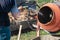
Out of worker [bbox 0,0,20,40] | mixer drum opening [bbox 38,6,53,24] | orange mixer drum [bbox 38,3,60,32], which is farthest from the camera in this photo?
mixer drum opening [bbox 38,6,53,24]

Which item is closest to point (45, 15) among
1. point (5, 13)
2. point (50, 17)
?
point (50, 17)

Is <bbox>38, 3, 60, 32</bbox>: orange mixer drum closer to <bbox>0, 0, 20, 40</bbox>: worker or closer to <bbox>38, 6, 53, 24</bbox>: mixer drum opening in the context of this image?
<bbox>38, 6, 53, 24</bbox>: mixer drum opening

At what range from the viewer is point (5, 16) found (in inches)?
80.0

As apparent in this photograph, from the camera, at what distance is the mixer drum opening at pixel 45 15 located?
14.4ft

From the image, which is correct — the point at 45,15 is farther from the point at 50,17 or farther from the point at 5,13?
the point at 5,13

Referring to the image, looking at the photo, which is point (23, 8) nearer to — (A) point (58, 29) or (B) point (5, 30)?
(A) point (58, 29)

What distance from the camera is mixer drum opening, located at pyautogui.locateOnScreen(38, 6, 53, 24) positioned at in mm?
4387

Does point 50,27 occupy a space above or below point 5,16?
below

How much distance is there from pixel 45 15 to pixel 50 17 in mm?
108

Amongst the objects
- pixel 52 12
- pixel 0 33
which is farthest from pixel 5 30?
pixel 52 12

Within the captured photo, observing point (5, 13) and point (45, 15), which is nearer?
point (5, 13)

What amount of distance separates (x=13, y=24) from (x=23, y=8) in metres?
1.42

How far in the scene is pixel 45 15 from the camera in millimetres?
4426

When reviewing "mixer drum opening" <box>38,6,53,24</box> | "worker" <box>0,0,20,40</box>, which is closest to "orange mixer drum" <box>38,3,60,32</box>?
"mixer drum opening" <box>38,6,53,24</box>
